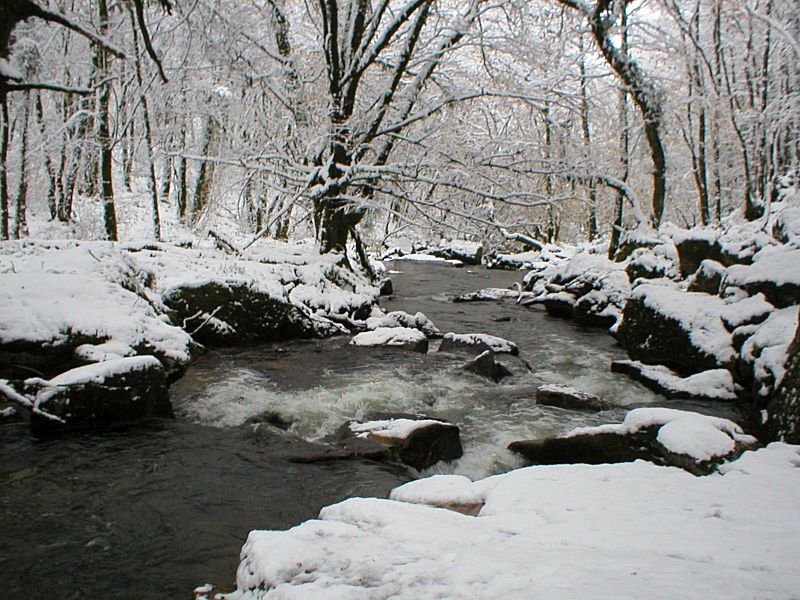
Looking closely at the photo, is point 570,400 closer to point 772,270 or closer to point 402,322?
point 772,270

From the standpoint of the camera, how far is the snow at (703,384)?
6.21 m

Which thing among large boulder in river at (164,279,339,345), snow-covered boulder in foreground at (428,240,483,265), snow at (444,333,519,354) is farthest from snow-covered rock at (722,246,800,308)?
snow-covered boulder in foreground at (428,240,483,265)

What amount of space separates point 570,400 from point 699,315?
2634 mm

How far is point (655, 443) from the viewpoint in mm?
4098

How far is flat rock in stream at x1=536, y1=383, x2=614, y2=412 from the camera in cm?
625

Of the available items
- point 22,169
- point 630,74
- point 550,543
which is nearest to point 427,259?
point 630,74

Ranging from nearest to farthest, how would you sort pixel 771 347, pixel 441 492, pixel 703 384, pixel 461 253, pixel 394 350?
pixel 441 492 < pixel 771 347 < pixel 703 384 < pixel 394 350 < pixel 461 253

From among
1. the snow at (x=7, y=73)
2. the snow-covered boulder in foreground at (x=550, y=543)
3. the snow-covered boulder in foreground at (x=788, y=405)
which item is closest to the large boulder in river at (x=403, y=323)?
the snow-covered boulder in foreground at (x=788, y=405)

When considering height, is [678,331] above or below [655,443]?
above

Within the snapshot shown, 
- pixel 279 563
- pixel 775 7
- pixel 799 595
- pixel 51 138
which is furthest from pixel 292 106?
pixel 775 7

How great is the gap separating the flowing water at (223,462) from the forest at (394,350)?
31 millimetres

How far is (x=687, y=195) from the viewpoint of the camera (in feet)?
105

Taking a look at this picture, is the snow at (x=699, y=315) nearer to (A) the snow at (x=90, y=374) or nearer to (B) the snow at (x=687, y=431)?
(B) the snow at (x=687, y=431)

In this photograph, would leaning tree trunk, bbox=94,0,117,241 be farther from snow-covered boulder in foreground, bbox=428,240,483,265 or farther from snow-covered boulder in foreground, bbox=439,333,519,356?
snow-covered boulder in foreground, bbox=428,240,483,265
